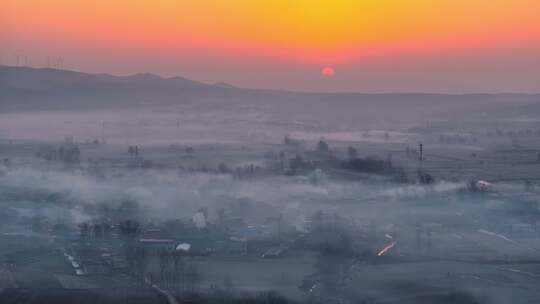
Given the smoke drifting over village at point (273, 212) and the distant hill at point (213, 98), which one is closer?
the smoke drifting over village at point (273, 212)

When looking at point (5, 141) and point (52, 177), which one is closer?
point (52, 177)

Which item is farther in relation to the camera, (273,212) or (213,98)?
(213,98)

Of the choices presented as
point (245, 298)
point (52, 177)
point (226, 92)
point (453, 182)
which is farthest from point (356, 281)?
point (226, 92)

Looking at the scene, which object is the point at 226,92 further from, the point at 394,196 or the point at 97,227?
the point at 97,227

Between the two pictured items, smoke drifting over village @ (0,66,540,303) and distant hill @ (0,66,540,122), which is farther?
distant hill @ (0,66,540,122)

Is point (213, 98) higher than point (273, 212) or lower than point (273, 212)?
higher

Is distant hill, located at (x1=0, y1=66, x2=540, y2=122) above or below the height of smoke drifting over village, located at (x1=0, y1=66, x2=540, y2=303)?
above

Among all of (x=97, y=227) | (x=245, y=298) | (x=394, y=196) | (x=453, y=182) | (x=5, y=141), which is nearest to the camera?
(x=245, y=298)

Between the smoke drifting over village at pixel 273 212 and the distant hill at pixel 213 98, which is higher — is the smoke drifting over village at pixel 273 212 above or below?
below
